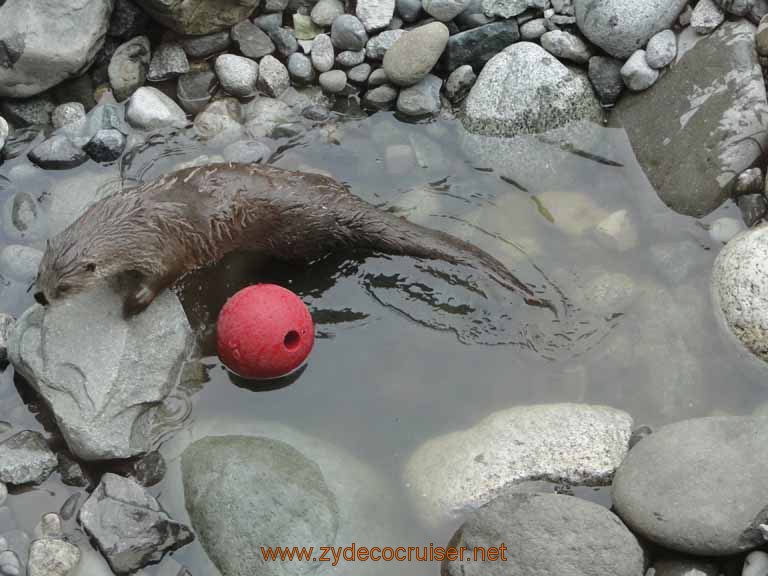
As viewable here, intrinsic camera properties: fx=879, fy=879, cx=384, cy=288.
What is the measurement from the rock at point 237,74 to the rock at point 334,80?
0.37m

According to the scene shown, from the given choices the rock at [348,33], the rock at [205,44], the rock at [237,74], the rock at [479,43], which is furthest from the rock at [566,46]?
the rock at [205,44]

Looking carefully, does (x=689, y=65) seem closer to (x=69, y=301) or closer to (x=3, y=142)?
(x=69, y=301)

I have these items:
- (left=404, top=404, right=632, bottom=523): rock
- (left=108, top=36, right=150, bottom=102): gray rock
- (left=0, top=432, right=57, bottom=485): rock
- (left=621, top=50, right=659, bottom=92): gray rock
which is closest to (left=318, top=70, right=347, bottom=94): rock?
(left=108, top=36, right=150, bottom=102): gray rock

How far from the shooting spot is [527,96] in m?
4.53

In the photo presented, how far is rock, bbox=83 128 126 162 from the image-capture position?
4.50 meters

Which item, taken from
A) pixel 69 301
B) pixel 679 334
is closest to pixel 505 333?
pixel 679 334

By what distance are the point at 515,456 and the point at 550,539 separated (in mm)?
461

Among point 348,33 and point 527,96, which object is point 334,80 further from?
point 527,96

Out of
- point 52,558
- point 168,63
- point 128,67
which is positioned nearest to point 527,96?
point 168,63

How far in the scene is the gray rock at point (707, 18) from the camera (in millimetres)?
4445

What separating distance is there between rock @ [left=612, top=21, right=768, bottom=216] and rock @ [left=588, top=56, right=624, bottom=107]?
0.47ft

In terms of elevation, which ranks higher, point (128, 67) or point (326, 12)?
point (326, 12)

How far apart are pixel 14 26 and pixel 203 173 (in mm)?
1367

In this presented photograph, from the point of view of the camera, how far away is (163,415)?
3.78 m
